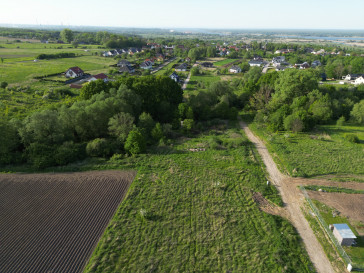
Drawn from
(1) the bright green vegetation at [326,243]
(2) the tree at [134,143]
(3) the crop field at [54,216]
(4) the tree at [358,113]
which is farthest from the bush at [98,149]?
(4) the tree at [358,113]

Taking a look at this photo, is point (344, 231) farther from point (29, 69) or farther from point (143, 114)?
point (29, 69)

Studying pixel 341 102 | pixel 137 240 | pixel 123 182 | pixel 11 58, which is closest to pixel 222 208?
pixel 137 240

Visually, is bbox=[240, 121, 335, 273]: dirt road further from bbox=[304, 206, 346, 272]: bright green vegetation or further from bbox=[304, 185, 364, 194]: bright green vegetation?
bbox=[304, 185, 364, 194]: bright green vegetation

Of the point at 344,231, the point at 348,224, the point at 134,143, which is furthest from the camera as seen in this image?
the point at 134,143

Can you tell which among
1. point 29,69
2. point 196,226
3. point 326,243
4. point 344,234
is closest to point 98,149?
point 196,226

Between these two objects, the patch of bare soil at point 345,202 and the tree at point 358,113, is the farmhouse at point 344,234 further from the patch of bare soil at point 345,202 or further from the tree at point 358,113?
the tree at point 358,113

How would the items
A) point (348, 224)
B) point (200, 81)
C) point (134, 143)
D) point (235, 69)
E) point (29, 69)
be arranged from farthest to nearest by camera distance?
point (235, 69)
point (29, 69)
point (200, 81)
point (134, 143)
point (348, 224)
